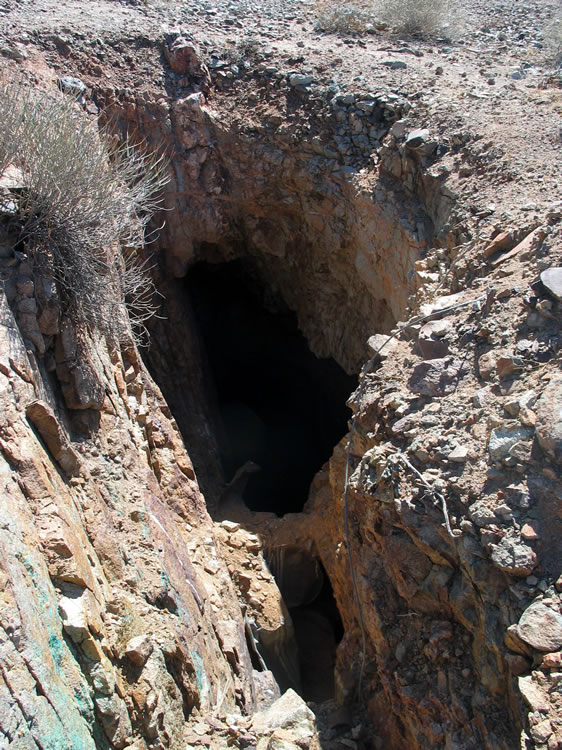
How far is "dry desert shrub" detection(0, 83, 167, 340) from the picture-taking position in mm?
3900

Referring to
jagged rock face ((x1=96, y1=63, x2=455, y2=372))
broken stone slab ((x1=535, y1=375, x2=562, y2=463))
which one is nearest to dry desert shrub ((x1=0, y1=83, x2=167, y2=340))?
jagged rock face ((x1=96, y1=63, x2=455, y2=372))

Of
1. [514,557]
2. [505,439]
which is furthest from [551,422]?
[514,557]

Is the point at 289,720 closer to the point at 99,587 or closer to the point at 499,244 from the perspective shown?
the point at 99,587

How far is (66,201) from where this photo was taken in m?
4.02

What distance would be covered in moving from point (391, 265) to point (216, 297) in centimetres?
446

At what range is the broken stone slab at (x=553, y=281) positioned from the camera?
3922 millimetres

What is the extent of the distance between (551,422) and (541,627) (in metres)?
1.06

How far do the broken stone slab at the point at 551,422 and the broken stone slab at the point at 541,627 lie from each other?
2.60ft

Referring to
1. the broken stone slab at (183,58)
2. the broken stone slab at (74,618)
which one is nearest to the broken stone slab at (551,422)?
the broken stone slab at (74,618)

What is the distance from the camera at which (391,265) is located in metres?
6.29

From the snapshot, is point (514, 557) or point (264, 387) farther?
point (264, 387)

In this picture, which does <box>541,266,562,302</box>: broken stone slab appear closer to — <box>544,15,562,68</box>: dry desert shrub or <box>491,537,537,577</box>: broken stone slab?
<box>491,537,537,577</box>: broken stone slab

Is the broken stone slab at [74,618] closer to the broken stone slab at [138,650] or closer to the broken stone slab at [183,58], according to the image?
the broken stone slab at [138,650]

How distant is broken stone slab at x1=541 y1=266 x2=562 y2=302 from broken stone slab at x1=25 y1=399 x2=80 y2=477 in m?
3.19
